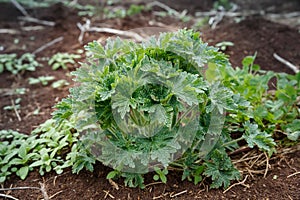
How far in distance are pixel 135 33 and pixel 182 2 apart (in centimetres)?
131

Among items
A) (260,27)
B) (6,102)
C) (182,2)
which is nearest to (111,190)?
(6,102)

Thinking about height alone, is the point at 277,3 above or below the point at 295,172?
above

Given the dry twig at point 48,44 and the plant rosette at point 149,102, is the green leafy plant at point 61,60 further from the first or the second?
the plant rosette at point 149,102

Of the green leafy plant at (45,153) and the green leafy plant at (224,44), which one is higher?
the green leafy plant at (224,44)

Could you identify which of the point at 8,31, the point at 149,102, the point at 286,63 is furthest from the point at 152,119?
the point at 8,31

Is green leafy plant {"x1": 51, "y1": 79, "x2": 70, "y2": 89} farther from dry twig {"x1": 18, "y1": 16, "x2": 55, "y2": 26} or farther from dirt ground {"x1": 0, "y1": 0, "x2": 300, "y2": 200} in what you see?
dry twig {"x1": 18, "y1": 16, "x2": 55, "y2": 26}

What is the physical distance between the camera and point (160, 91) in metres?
1.79

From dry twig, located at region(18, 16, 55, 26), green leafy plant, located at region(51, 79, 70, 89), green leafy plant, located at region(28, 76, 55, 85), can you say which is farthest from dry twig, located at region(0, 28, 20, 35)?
green leafy plant, located at region(51, 79, 70, 89)

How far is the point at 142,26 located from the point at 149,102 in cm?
241

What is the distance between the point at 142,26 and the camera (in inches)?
159

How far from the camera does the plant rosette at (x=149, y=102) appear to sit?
5.74 feet

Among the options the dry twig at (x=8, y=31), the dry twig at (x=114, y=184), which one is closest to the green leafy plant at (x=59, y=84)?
the dry twig at (x=114, y=184)

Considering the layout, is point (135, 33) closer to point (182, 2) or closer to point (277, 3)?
point (182, 2)

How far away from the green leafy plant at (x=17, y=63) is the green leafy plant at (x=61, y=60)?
0.45ft
